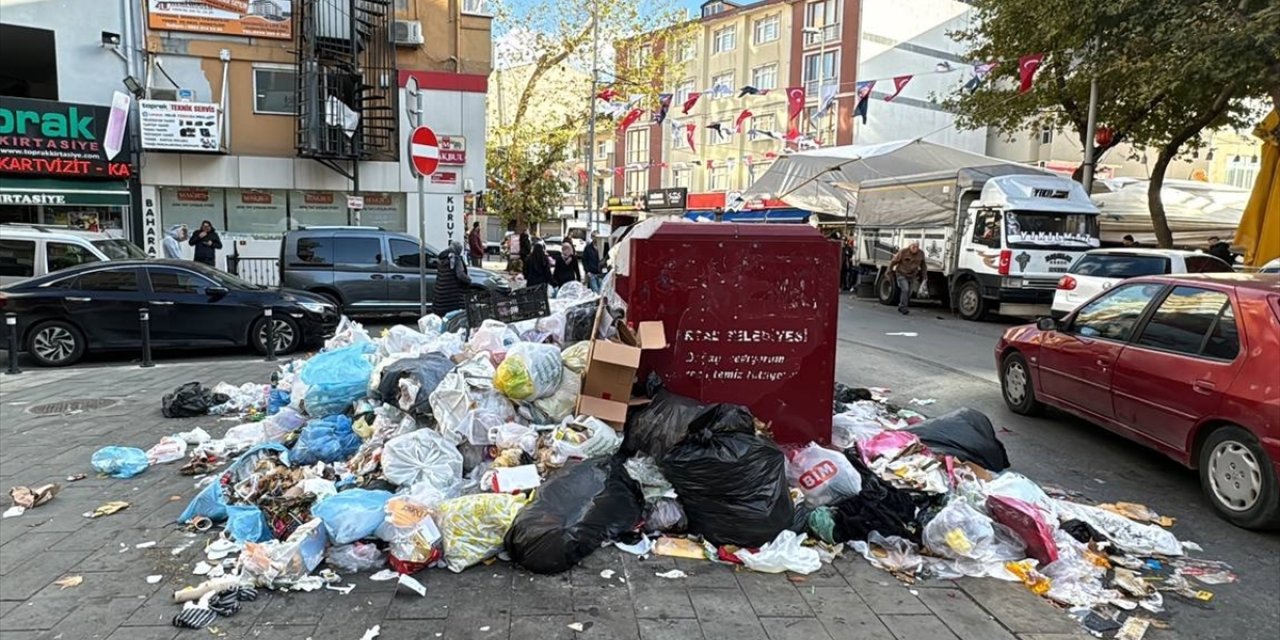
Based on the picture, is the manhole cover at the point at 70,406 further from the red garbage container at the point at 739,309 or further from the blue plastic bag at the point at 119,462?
the red garbage container at the point at 739,309

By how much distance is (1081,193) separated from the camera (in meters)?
15.9

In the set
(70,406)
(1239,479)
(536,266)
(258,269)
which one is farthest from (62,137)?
(1239,479)

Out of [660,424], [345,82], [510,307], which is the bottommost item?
[660,424]

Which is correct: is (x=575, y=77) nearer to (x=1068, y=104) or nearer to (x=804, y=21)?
(x=804, y=21)

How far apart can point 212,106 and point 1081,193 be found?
1912 cm

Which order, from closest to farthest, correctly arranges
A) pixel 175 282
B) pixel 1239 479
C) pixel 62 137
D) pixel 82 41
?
pixel 1239 479 < pixel 175 282 < pixel 62 137 < pixel 82 41

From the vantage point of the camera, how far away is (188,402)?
6.87 meters

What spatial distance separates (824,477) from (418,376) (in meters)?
2.70

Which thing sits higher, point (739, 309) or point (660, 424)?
point (739, 309)

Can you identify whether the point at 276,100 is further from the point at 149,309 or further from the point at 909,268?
the point at 909,268

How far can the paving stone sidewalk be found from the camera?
3.23m

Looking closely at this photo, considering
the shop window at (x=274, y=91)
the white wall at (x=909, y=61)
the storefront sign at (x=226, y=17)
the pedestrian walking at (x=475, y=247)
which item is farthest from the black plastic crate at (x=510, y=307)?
the white wall at (x=909, y=61)

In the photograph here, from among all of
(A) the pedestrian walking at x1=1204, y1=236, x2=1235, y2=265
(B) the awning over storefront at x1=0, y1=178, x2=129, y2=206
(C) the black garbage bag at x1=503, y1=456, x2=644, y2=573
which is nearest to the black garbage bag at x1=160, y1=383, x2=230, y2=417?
(C) the black garbage bag at x1=503, y1=456, x2=644, y2=573

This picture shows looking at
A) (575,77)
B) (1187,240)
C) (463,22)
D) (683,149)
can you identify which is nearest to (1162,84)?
(1187,240)
